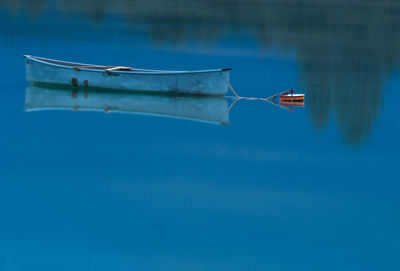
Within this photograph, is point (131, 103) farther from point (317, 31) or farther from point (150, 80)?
point (317, 31)

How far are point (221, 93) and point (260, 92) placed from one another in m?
2.11

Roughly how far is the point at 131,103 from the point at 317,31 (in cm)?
2032

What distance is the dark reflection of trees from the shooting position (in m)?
17.1

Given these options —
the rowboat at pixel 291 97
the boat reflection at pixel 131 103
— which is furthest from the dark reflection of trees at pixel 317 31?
the boat reflection at pixel 131 103

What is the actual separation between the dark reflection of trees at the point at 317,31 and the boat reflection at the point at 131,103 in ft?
8.90

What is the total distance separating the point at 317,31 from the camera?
32344mm

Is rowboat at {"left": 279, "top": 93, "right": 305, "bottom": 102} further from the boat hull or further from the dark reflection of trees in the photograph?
the dark reflection of trees

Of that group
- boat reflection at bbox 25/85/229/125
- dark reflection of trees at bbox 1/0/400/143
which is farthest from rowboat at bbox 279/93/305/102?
boat reflection at bbox 25/85/229/125

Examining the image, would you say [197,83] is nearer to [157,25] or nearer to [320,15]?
[157,25]

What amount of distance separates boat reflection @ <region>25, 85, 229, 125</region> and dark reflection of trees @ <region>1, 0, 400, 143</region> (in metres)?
2.71

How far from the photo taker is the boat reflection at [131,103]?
13891 millimetres

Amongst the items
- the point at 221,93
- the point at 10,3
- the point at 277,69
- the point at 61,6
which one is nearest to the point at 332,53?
the point at 277,69

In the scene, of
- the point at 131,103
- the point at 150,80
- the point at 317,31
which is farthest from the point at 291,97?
the point at 317,31

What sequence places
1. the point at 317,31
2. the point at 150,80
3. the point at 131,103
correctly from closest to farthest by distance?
the point at 131,103
the point at 150,80
the point at 317,31
